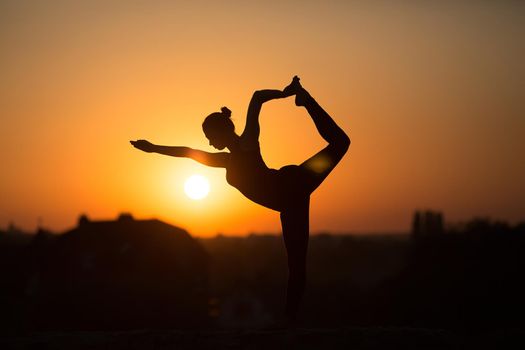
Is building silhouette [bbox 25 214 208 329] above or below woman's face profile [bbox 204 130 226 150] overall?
above

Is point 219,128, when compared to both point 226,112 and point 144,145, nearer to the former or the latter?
point 226,112

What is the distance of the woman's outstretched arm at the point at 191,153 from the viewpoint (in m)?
11.5

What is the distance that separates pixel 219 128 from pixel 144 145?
1.02 m

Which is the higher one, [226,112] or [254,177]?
[226,112]

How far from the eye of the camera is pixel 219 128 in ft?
38.1

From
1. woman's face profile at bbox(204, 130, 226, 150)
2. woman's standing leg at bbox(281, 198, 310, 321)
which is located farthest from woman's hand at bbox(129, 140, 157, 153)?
woman's standing leg at bbox(281, 198, 310, 321)

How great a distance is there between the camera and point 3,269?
248 ft

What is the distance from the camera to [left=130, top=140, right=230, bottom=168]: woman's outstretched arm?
11.5 m

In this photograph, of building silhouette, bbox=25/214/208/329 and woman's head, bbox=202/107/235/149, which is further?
building silhouette, bbox=25/214/208/329

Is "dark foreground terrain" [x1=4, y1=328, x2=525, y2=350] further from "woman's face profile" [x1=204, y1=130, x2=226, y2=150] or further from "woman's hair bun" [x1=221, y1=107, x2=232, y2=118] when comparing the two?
"woman's hair bun" [x1=221, y1=107, x2=232, y2=118]

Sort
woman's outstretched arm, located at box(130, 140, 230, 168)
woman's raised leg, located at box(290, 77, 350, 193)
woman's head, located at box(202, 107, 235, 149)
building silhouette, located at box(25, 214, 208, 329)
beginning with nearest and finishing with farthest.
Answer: woman's outstretched arm, located at box(130, 140, 230, 168) → woman's head, located at box(202, 107, 235, 149) → woman's raised leg, located at box(290, 77, 350, 193) → building silhouette, located at box(25, 214, 208, 329)

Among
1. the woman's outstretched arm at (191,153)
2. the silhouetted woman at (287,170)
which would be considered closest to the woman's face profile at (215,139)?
the silhouetted woman at (287,170)

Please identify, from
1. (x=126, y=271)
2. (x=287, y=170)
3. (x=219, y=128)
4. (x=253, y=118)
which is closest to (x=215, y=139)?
(x=219, y=128)

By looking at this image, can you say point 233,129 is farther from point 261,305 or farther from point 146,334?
point 261,305
